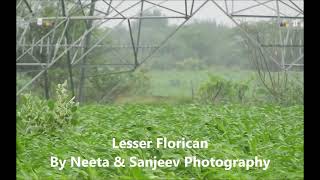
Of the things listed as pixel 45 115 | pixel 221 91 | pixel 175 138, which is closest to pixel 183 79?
pixel 221 91

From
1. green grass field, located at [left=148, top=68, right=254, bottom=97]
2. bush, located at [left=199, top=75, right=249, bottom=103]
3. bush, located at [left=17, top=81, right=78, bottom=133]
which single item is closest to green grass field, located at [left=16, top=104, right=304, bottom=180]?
bush, located at [left=17, top=81, right=78, bottom=133]

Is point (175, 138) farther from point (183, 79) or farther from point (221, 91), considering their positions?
point (183, 79)

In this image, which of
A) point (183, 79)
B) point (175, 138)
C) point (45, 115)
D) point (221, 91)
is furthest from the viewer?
point (183, 79)

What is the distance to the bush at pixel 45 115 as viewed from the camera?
20.9 feet

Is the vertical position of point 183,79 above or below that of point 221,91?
above

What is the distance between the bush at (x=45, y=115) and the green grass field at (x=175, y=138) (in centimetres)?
11

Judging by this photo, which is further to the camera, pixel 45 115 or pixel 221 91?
pixel 221 91

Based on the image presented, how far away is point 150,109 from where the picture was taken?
27.8ft

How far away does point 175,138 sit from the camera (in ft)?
16.4

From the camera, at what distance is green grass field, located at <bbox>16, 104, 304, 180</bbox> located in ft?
15.0

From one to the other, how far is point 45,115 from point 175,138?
77.2 inches

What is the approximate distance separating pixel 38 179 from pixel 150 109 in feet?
13.6

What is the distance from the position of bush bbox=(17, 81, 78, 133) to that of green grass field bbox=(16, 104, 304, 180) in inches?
4.5
